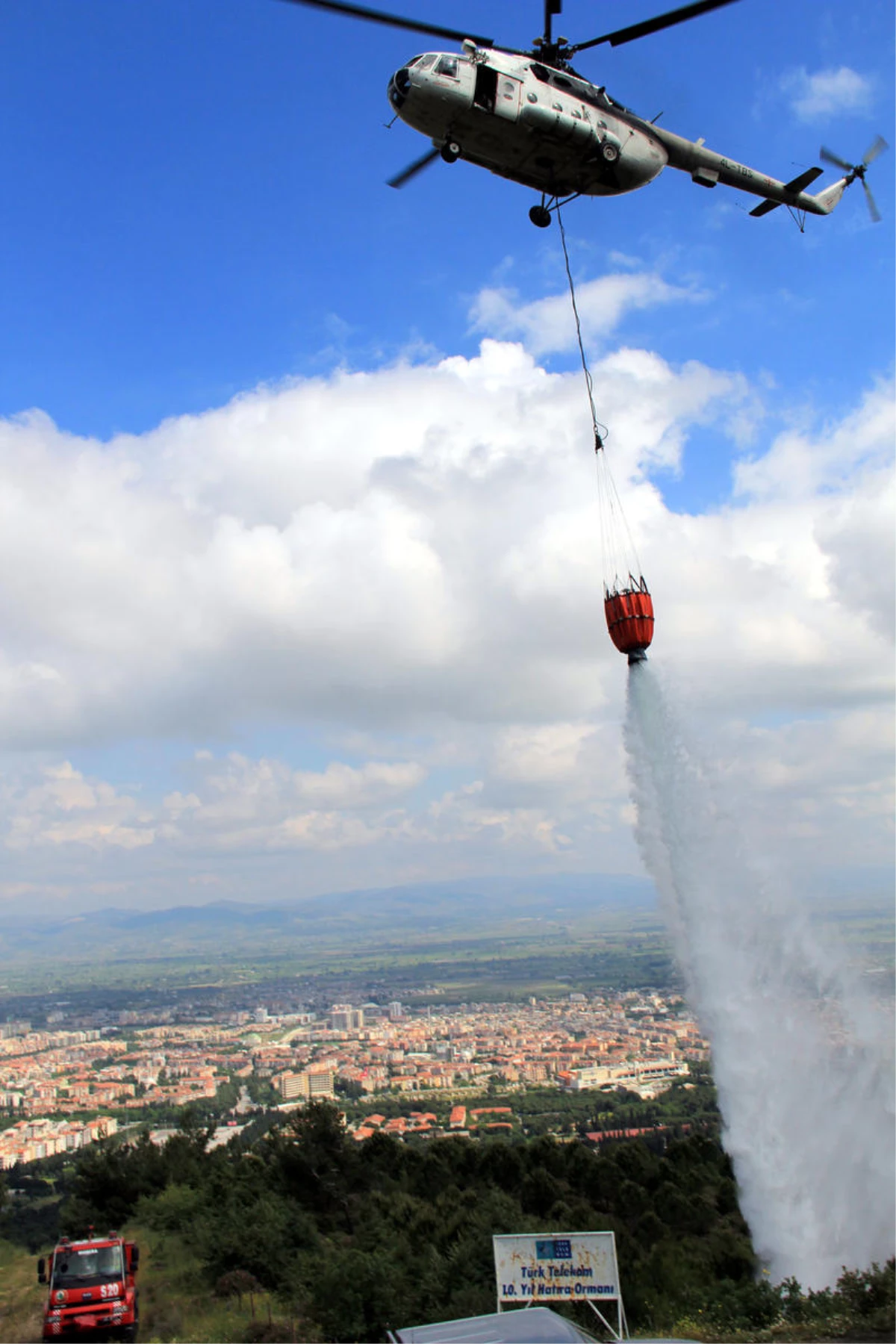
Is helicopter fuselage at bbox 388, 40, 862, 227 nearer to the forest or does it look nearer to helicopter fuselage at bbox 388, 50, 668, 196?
helicopter fuselage at bbox 388, 50, 668, 196

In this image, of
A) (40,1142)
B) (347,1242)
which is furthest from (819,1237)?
(40,1142)

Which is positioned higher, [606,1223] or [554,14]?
[554,14]

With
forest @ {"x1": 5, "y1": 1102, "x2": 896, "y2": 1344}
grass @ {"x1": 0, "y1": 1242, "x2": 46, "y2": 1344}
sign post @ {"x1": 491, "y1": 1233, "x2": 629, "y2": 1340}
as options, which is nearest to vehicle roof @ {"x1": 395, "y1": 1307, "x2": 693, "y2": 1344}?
sign post @ {"x1": 491, "y1": 1233, "x2": 629, "y2": 1340}

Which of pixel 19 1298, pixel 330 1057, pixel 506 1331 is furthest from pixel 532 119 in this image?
pixel 330 1057

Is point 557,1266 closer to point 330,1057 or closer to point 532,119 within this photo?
point 532,119

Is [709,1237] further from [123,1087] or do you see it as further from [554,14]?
[123,1087]

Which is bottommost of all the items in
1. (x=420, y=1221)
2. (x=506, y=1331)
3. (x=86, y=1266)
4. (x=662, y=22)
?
(x=420, y=1221)
